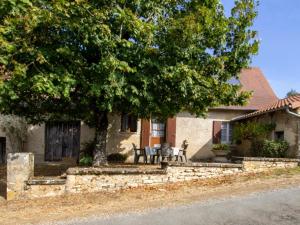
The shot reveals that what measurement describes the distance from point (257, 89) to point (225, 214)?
646 inches

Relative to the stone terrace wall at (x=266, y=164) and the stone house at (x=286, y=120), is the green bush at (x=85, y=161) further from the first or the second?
the stone house at (x=286, y=120)

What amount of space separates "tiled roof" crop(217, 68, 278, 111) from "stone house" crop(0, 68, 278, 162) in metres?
0.13

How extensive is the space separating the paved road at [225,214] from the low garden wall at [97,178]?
3.05 meters

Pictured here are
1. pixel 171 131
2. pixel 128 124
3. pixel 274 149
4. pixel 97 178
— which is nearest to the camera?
pixel 97 178

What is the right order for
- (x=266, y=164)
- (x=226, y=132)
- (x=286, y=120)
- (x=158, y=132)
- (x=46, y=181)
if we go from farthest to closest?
(x=226, y=132) < (x=158, y=132) < (x=286, y=120) < (x=266, y=164) < (x=46, y=181)

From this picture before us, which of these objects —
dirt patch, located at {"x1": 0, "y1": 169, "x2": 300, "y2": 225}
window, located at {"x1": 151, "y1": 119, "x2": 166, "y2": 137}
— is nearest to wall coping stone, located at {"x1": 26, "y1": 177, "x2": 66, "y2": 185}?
dirt patch, located at {"x1": 0, "y1": 169, "x2": 300, "y2": 225}

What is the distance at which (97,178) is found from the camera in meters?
11.5

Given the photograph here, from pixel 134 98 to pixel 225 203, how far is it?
4.32 meters

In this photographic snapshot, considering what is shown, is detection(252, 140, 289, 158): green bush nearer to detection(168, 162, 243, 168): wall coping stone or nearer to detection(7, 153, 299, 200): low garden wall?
detection(168, 162, 243, 168): wall coping stone

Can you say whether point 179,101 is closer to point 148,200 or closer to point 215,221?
point 148,200

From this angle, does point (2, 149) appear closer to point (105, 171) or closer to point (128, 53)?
point (105, 171)

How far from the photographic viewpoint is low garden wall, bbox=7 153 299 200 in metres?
11.0

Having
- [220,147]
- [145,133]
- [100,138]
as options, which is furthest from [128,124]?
[100,138]

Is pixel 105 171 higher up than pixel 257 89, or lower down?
lower down
